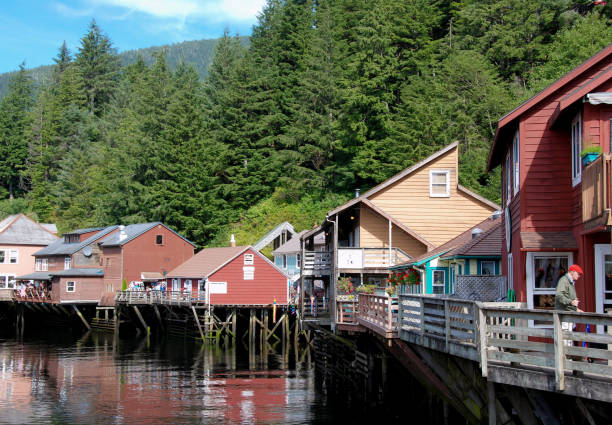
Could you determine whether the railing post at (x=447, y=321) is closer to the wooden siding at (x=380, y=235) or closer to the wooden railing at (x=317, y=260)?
the wooden siding at (x=380, y=235)

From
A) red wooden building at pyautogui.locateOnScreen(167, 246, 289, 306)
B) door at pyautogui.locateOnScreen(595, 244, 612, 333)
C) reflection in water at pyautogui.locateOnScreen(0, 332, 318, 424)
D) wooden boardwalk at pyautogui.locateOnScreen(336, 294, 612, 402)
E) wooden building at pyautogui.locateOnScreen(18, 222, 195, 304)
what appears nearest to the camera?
wooden boardwalk at pyautogui.locateOnScreen(336, 294, 612, 402)

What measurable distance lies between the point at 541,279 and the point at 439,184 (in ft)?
59.5

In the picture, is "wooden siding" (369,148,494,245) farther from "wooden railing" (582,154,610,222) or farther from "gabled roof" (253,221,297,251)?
"gabled roof" (253,221,297,251)

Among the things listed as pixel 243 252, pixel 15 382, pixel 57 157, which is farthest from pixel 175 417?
pixel 57 157

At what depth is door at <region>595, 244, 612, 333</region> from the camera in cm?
1377

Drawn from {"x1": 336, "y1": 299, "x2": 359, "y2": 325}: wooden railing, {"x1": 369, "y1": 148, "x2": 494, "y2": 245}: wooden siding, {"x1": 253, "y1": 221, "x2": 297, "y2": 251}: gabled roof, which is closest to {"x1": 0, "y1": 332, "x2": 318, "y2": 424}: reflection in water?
{"x1": 336, "y1": 299, "x2": 359, "y2": 325}: wooden railing

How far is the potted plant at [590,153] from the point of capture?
13.4 m

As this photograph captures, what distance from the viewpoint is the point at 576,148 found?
15.1 meters

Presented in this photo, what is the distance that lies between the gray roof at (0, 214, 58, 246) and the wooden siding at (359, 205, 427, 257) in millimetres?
55626

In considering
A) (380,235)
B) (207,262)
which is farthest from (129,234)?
(380,235)

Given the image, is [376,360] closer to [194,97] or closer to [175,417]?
[175,417]

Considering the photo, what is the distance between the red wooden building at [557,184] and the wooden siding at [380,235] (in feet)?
53.0

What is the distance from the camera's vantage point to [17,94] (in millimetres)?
123562

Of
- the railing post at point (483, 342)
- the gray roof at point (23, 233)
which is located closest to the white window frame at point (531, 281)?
the railing post at point (483, 342)
